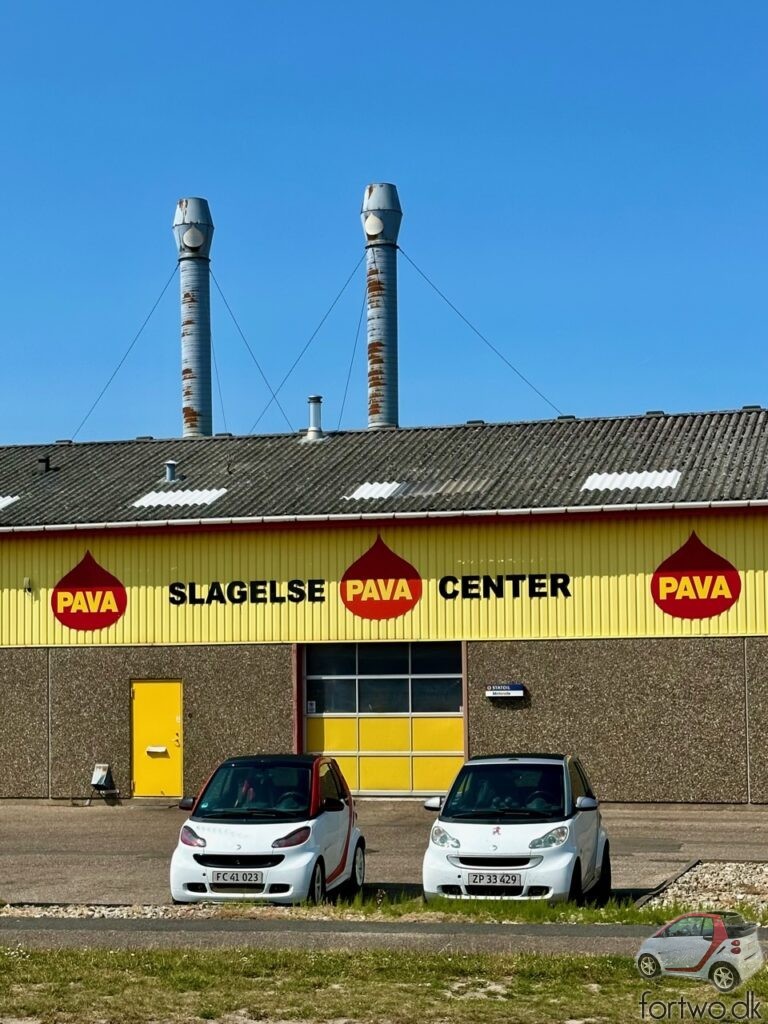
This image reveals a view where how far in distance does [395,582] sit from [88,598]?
5.63 m

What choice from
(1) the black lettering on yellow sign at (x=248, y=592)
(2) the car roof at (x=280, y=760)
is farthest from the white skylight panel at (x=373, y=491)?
(2) the car roof at (x=280, y=760)

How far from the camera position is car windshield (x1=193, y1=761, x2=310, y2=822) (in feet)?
51.1

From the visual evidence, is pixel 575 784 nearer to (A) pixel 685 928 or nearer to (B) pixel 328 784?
(B) pixel 328 784

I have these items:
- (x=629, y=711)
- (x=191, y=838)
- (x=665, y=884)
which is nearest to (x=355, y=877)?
(x=191, y=838)

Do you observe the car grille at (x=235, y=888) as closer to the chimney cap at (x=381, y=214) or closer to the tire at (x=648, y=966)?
the tire at (x=648, y=966)

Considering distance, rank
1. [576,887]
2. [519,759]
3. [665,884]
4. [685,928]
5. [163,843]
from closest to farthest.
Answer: [685,928] → [576,887] → [519,759] → [665,884] → [163,843]

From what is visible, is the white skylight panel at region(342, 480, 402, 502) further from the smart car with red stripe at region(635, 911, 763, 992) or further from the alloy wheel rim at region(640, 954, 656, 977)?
the alloy wheel rim at region(640, 954, 656, 977)

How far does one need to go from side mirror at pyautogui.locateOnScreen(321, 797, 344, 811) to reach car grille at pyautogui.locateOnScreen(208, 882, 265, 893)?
1.11 metres

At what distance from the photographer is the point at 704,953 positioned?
10.4 m

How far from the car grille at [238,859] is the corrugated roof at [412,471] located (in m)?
12.2

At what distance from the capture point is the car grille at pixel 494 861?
48.5 feet

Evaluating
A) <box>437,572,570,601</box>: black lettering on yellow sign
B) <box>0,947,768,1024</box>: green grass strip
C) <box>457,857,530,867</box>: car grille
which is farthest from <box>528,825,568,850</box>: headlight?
<box>437,572,570,601</box>: black lettering on yellow sign

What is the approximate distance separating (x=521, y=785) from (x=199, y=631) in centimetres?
1285

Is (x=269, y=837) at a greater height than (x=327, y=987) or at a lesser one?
greater
